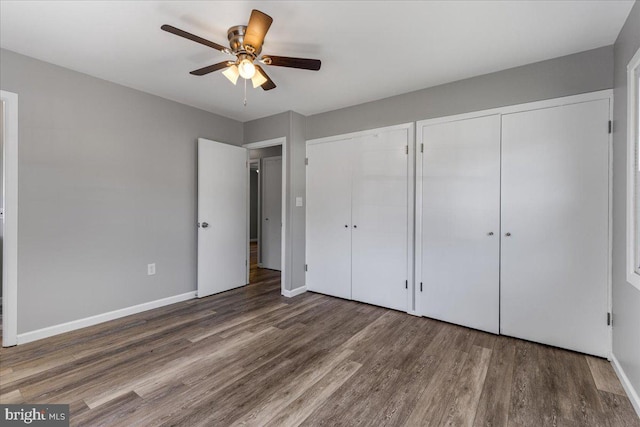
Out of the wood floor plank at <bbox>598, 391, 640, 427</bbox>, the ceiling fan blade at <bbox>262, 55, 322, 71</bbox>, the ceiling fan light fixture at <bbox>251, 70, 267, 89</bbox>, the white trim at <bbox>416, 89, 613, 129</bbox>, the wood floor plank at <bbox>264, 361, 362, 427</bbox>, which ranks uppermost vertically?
the ceiling fan blade at <bbox>262, 55, 322, 71</bbox>

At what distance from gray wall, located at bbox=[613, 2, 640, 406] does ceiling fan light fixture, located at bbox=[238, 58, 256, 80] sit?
2.34 meters

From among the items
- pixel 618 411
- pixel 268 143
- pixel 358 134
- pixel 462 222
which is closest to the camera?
pixel 618 411

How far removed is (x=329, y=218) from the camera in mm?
3793

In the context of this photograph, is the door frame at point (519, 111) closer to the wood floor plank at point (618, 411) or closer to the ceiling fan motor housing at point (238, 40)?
the wood floor plank at point (618, 411)

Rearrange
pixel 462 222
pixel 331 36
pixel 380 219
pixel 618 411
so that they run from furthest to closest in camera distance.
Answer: pixel 380 219 < pixel 462 222 < pixel 331 36 < pixel 618 411

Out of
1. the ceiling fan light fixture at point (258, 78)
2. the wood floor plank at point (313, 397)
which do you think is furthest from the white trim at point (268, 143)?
the wood floor plank at point (313, 397)

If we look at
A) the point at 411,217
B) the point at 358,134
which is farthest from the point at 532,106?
the point at 358,134

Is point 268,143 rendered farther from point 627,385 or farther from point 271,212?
point 627,385

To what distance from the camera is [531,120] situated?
8.14 ft

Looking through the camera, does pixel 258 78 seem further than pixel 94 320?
No

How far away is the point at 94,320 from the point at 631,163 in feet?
14.7

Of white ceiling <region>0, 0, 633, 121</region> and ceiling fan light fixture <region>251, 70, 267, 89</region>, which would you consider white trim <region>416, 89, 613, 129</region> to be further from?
ceiling fan light fixture <region>251, 70, 267, 89</region>

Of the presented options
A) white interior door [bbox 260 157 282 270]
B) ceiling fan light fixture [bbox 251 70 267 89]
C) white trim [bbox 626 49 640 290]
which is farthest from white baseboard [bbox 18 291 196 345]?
white trim [bbox 626 49 640 290]

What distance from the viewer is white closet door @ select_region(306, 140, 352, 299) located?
3.65m
